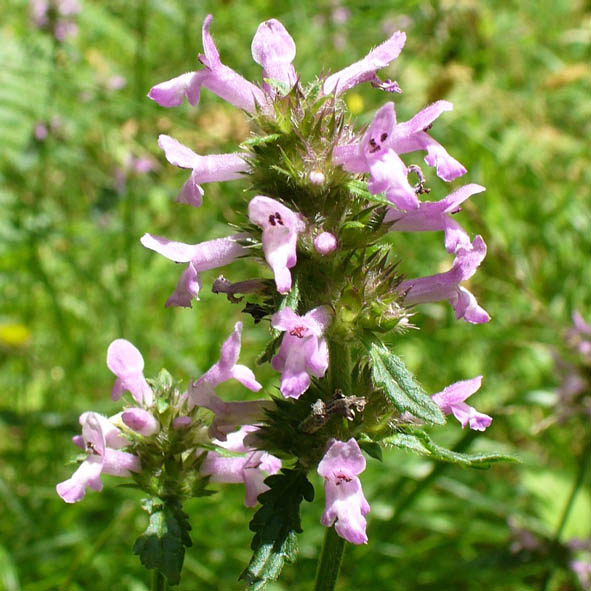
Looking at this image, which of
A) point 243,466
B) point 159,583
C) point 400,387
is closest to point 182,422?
point 243,466

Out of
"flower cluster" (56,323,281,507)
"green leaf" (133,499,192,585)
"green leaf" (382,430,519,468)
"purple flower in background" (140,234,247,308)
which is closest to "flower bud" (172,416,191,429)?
"flower cluster" (56,323,281,507)

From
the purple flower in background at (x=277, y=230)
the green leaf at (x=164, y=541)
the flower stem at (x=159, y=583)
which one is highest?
the purple flower in background at (x=277, y=230)

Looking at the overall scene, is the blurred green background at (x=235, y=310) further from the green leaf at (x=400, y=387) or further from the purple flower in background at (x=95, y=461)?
the green leaf at (x=400, y=387)

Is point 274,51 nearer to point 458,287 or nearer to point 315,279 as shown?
point 315,279

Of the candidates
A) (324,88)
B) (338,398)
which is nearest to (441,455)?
(338,398)

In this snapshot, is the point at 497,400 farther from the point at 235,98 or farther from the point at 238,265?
the point at 235,98

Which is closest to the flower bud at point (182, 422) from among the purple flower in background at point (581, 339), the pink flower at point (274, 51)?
the pink flower at point (274, 51)
